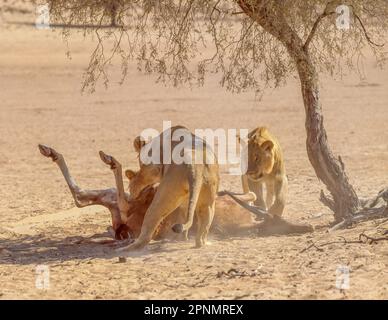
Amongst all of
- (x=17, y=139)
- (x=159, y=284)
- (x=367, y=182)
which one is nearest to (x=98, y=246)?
(x=159, y=284)

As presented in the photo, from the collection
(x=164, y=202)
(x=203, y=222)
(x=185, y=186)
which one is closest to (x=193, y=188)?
(x=185, y=186)

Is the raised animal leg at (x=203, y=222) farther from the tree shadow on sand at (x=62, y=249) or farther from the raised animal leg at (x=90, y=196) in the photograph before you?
the raised animal leg at (x=90, y=196)

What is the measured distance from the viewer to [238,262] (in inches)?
337

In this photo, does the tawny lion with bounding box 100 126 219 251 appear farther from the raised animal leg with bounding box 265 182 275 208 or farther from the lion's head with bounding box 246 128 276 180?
the raised animal leg with bounding box 265 182 275 208

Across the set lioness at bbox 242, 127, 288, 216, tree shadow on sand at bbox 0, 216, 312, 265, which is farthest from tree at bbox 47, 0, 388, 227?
tree shadow on sand at bbox 0, 216, 312, 265

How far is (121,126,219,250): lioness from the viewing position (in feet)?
29.8

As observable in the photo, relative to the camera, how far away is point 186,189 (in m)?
9.16

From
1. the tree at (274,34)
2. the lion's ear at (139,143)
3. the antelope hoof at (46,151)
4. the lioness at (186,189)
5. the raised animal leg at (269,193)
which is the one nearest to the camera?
the lioness at (186,189)

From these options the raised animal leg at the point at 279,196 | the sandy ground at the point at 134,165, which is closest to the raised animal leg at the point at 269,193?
the raised animal leg at the point at 279,196

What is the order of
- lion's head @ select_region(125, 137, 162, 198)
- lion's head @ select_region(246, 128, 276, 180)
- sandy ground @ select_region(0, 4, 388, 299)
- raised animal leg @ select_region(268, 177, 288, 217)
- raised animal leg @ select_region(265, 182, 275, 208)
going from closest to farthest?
sandy ground @ select_region(0, 4, 388, 299)
lion's head @ select_region(125, 137, 162, 198)
lion's head @ select_region(246, 128, 276, 180)
raised animal leg @ select_region(268, 177, 288, 217)
raised animal leg @ select_region(265, 182, 275, 208)

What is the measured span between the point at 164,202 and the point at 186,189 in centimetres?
25

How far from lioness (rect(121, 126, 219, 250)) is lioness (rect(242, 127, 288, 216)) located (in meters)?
1.11

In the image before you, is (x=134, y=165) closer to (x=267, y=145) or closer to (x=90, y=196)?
(x=90, y=196)

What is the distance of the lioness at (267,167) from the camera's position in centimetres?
1045
